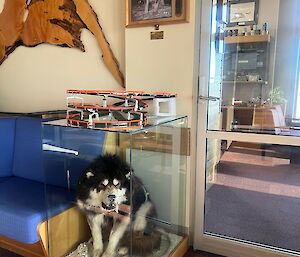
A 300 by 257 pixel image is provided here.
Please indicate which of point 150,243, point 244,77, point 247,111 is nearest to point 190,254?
point 150,243

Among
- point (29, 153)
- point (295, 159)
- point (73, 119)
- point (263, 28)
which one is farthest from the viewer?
point (29, 153)

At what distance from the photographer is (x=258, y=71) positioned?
6.24ft

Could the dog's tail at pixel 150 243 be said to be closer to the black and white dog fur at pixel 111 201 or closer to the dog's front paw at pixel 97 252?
the black and white dog fur at pixel 111 201

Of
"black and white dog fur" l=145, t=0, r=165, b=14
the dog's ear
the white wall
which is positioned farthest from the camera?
the white wall

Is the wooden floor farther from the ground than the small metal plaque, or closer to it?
closer to it

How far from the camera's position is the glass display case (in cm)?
164

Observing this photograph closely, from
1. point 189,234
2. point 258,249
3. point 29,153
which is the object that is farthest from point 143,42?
point 258,249

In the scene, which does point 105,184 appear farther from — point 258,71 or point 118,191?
point 258,71

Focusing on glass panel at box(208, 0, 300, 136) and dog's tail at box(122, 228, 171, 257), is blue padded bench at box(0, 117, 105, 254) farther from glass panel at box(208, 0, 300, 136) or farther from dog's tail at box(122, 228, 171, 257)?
glass panel at box(208, 0, 300, 136)

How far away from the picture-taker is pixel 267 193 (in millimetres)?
2336

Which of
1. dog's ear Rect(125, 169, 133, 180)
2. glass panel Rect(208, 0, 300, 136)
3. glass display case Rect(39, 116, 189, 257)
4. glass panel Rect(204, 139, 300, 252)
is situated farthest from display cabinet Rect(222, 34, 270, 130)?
dog's ear Rect(125, 169, 133, 180)

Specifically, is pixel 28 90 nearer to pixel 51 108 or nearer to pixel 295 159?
pixel 51 108

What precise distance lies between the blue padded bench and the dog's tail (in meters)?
0.49

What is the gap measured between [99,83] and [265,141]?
128 centimetres
